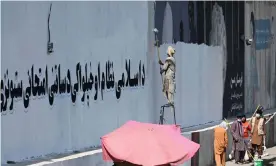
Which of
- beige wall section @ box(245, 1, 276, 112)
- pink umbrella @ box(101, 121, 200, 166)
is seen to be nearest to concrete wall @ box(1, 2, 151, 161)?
pink umbrella @ box(101, 121, 200, 166)

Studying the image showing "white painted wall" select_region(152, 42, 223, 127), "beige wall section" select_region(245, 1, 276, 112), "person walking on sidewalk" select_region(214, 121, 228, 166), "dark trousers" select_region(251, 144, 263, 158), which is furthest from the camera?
"beige wall section" select_region(245, 1, 276, 112)

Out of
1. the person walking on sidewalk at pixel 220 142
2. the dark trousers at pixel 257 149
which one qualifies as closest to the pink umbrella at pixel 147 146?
the person walking on sidewalk at pixel 220 142

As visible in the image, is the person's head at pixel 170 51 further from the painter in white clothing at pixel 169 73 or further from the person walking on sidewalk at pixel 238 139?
the person walking on sidewalk at pixel 238 139

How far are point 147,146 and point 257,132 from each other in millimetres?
9769

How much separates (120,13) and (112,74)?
4.34 ft

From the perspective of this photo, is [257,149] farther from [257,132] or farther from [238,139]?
[238,139]

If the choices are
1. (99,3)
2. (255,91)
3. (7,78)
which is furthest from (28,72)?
(255,91)

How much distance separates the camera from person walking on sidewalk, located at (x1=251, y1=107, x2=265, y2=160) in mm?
19002

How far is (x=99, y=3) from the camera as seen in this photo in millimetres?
14547

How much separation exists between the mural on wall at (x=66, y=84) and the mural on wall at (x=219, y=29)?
211 centimetres

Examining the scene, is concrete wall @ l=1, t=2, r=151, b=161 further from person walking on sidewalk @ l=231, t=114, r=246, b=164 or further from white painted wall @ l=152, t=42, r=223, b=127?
person walking on sidewalk @ l=231, t=114, r=246, b=164

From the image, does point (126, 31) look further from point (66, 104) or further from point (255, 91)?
point (255, 91)

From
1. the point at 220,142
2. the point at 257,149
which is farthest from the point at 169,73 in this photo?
the point at 257,149

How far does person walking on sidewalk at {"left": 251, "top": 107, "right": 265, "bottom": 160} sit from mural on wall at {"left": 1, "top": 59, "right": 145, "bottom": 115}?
4235 millimetres
